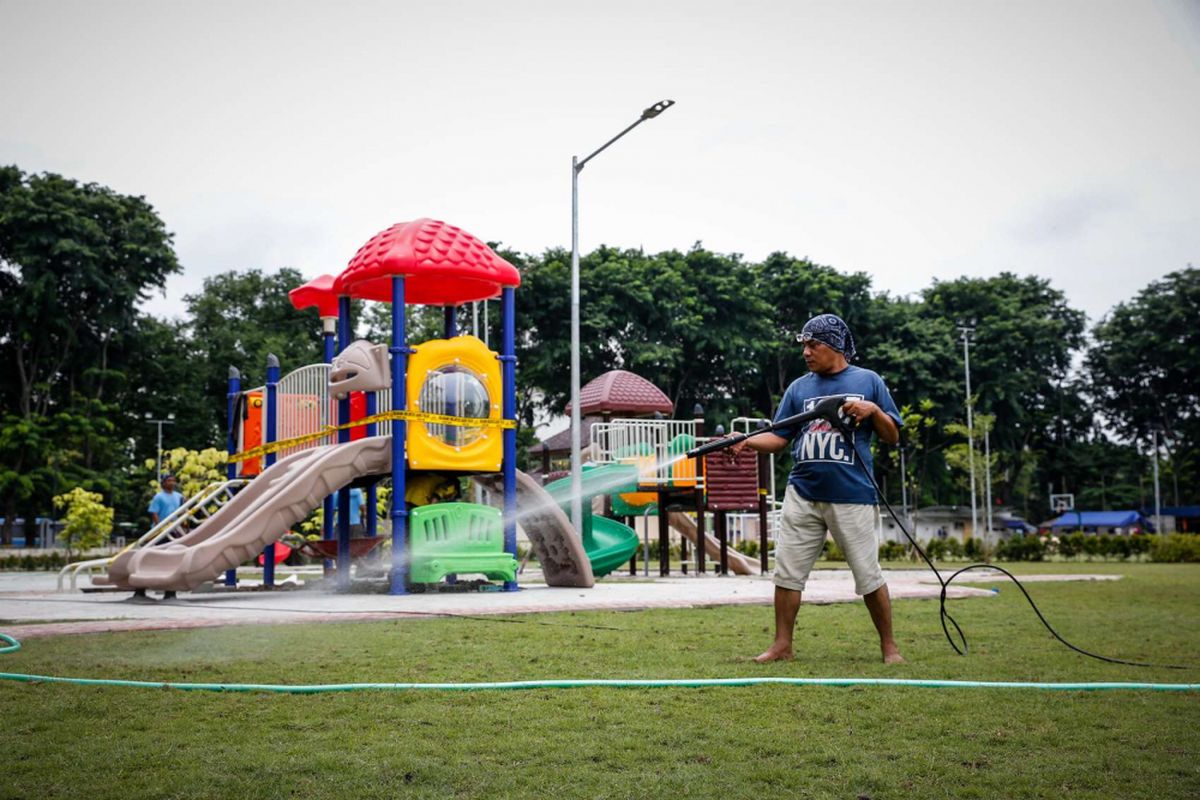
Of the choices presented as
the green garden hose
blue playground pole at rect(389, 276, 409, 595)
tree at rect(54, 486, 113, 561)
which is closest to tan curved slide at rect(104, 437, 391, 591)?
blue playground pole at rect(389, 276, 409, 595)

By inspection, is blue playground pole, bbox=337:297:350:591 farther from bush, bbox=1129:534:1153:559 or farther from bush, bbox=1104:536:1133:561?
bush, bbox=1129:534:1153:559

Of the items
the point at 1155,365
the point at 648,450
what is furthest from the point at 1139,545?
the point at 1155,365

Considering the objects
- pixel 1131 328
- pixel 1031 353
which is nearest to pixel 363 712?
pixel 1031 353

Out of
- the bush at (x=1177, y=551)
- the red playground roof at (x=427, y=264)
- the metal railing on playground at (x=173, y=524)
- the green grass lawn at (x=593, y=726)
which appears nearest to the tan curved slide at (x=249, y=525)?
the metal railing on playground at (x=173, y=524)

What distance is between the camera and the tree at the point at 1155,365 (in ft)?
199

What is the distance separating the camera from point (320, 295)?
1994 cm

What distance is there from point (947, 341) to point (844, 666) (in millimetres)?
48442

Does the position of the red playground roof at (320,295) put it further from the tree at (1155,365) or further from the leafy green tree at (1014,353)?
the tree at (1155,365)

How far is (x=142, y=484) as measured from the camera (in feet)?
176

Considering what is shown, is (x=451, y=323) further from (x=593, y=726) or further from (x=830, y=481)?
(x=593, y=726)

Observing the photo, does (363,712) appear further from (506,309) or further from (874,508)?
(506,309)

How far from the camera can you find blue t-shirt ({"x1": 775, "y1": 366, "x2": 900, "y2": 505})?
717 centimetres

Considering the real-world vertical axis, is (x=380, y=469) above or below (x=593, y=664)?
above

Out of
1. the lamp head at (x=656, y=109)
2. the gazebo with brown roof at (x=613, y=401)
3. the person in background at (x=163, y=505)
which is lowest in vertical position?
the person in background at (x=163, y=505)
